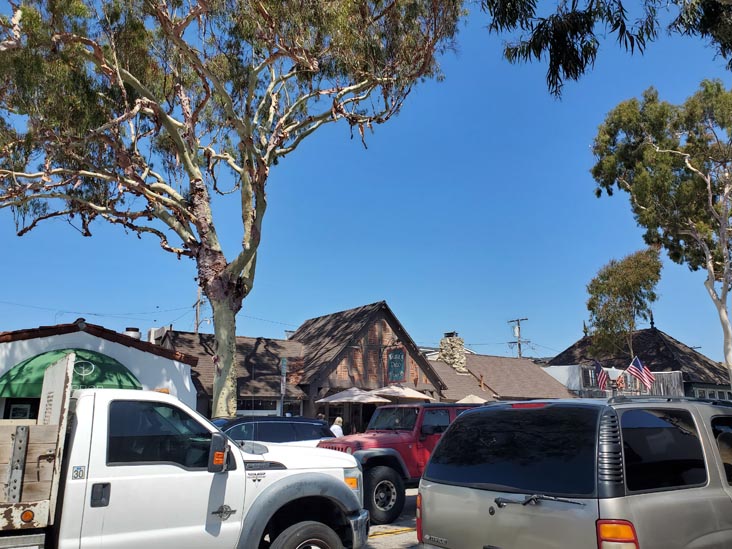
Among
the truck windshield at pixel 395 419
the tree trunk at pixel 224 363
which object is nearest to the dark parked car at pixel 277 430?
the truck windshield at pixel 395 419

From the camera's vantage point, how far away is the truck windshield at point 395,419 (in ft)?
38.4

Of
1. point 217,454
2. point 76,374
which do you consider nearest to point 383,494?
point 217,454

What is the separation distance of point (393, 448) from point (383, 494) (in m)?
0.90

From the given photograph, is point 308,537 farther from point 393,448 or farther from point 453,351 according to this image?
point 453,351

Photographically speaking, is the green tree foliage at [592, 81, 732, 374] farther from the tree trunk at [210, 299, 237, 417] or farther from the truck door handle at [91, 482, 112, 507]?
the truck door handle at [91, 482, 112, 507]

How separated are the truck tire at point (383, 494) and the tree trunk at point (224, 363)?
6.25 metres

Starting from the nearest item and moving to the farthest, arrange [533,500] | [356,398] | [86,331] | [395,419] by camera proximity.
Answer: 1. [533,500]
2. [395,419]
3. [86,331]
4. [356,398]

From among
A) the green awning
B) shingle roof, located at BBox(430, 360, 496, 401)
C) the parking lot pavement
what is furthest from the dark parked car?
shingle roof, located at BBox(430, 360, 496, 401)

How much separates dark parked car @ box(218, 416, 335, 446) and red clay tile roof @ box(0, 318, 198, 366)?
7.26 m

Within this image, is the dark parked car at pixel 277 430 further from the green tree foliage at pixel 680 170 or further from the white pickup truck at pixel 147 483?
the green tree foliage at pixel 680 170

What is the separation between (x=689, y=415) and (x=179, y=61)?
53.2ft

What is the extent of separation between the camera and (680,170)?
25625mm

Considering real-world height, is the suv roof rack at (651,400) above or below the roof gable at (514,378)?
below

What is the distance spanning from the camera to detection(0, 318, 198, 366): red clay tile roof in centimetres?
1536
